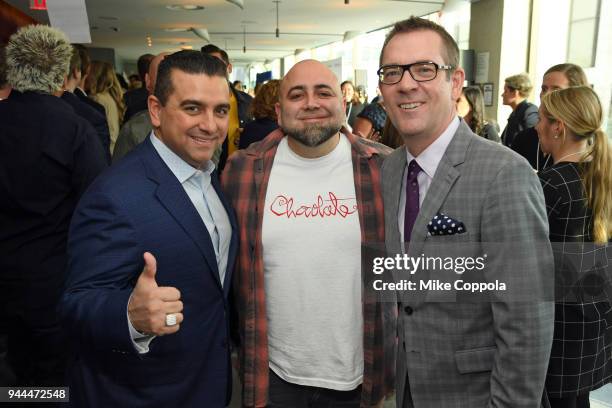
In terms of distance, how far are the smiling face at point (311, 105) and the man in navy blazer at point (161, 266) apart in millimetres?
363

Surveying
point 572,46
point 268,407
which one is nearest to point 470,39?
point 572,46

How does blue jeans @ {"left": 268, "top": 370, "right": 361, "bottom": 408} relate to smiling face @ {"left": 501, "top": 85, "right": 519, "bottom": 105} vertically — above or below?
below

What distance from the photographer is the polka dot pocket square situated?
1.31 m

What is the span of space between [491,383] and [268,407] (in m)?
0.85

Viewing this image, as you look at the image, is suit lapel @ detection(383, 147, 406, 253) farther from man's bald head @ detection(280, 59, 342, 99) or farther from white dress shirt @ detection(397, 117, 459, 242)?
man's bald head @ detection(280, 59, 342, 99)

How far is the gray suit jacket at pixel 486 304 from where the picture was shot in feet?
4.11

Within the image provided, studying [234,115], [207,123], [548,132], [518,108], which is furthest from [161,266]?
[518,108]

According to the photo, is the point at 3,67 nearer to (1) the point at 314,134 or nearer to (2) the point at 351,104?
(1) the point at 314,134

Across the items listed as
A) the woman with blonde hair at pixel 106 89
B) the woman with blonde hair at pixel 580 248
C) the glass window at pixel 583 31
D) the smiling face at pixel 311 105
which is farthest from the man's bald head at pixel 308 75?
the glass window at pixel 583 31

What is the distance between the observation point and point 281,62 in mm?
27203

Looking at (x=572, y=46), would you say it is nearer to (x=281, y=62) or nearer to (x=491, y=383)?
(x=491, y=383)

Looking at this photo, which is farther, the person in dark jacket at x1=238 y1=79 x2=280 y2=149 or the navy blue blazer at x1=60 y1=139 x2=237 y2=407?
the person in dark jacket at x1=238 y1=79 x2=280 y2=149

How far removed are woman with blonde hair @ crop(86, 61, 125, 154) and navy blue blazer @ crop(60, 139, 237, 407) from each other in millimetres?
3243

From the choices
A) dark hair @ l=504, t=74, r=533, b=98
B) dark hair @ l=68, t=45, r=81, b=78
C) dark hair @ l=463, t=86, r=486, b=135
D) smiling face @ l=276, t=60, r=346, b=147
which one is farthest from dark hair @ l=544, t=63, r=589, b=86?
dark hair @ l=68, t=45, r=81, b=78
